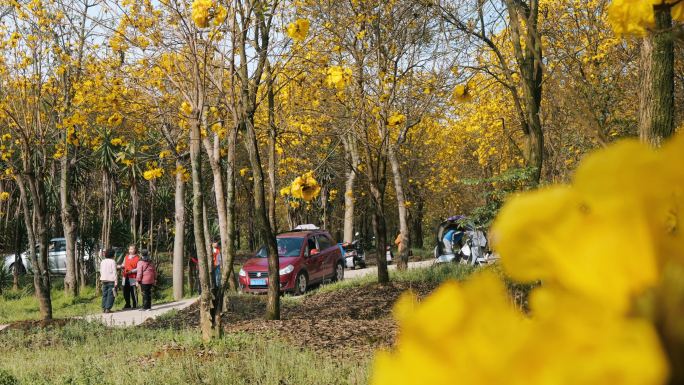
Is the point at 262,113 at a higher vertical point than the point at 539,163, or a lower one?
higher

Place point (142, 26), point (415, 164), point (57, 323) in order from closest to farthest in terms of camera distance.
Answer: point (142, 26), point (57, 323), point (415, 164)

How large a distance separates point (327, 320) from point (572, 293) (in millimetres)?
10620

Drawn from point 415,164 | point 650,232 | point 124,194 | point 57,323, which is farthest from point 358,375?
point 415,164

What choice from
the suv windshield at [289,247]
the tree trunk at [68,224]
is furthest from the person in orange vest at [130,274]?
the suv windshield at [289,247]

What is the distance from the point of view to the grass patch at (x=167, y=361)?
19.7ft

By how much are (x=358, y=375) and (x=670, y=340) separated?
5.63 meters

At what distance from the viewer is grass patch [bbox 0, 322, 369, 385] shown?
19.7 feet

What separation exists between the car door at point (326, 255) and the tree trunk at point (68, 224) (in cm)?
654

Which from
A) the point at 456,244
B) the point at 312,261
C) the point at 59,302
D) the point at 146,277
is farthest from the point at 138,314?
the point at 456,244

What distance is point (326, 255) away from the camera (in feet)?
Result: 60.8

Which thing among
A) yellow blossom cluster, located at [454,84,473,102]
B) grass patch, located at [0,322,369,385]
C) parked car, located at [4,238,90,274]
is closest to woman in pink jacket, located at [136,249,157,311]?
grass patch, located at [0,322,369,385]

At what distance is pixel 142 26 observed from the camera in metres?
9.42

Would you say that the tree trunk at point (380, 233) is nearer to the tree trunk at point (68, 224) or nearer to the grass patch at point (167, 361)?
the grass patch at point (167, 361)

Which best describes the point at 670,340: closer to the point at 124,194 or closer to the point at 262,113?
the point at 262,113
